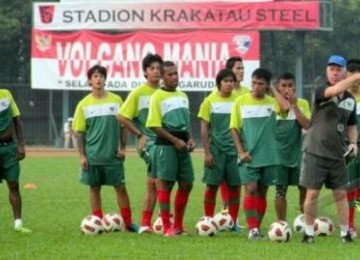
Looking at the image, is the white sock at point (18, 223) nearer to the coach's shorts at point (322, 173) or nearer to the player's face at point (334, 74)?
the coach's shorts at point (322, 173)

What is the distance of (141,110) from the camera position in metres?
13.8

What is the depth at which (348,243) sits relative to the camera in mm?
12023

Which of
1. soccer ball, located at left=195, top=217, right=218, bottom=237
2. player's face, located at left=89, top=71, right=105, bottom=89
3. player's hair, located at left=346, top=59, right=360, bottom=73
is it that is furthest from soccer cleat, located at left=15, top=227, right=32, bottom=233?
player's hair, located at left=346, top=59, right=360, bottom=73

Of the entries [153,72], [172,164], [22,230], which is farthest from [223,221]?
[22,230]

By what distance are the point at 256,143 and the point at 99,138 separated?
1.86 m

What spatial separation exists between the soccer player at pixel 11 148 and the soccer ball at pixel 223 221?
6.87ft

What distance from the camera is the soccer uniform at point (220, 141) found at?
13.8 metres

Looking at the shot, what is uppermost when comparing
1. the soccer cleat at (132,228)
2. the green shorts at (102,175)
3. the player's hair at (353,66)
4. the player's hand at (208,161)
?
the player's hair at (353,66)

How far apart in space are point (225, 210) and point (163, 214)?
1.50 meters

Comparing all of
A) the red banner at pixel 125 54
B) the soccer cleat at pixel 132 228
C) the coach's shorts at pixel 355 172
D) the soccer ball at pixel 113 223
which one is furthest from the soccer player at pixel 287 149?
the red banner at pixel 125 54

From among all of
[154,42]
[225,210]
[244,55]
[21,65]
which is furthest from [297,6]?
[225,210]

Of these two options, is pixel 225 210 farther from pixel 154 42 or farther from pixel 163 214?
pixel 154 42

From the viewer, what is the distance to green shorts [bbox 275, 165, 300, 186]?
42.3 ft

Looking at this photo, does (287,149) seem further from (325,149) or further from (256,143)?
(325,149)
